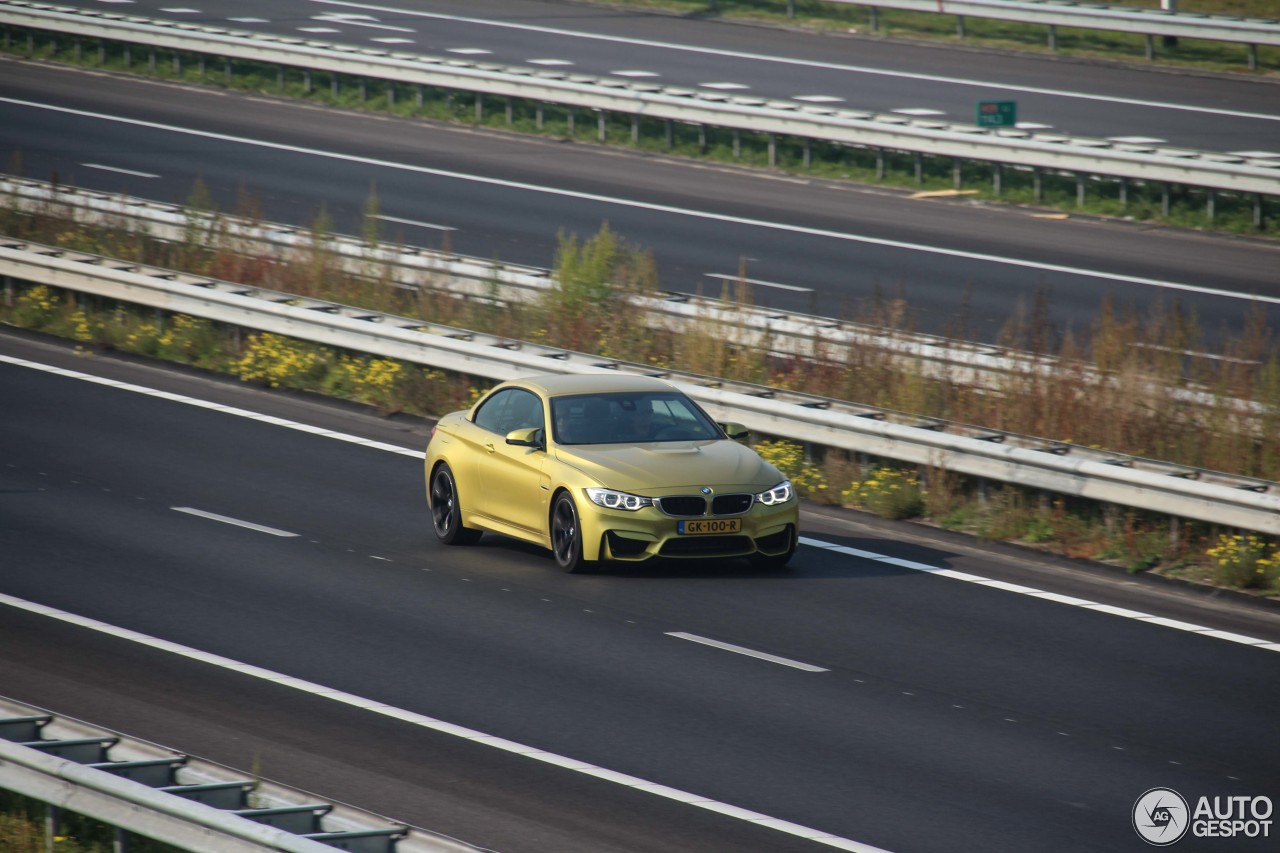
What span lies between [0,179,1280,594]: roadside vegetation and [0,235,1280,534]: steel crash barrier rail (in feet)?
0.82

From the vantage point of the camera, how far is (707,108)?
3288 cm

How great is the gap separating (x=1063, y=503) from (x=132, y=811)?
10058 millimetres

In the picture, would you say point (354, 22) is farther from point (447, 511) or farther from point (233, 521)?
point (447, 511)

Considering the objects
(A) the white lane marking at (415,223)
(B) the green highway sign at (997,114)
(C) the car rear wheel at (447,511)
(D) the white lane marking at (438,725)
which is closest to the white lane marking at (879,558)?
(C) the car rear wheel at (447,511)

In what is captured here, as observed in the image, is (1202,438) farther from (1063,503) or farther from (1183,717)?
(1183,717)

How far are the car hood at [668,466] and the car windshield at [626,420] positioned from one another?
169 mm

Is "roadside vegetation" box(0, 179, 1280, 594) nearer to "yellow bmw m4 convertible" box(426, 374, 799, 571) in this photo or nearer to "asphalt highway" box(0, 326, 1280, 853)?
"asphalt highway" box(0, 326, 1280, 853)

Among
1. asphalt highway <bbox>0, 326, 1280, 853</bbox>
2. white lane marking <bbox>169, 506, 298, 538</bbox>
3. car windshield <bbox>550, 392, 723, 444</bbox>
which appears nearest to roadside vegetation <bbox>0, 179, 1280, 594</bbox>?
asphalt highway <bbox>0, 326, 1280, 853</bbox>

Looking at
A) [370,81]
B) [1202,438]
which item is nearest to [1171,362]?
[1202,438]

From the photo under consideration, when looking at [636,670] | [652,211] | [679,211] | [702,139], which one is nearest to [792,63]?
[702,139]

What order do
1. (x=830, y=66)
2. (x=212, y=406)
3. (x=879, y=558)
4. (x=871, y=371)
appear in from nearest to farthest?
(x=879, y=558)
(x=871, y=371)
(x=212, y=406)
(x=830, y=66)

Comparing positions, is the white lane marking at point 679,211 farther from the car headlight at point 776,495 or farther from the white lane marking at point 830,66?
the car headlight at point 776,495

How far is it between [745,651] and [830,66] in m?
29.5

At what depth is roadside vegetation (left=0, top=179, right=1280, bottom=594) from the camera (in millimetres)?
15734
